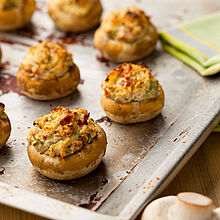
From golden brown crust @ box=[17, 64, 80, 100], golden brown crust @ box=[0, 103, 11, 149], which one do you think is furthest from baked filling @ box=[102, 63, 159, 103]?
golden brown crust @ box=[0, 103, 11, 149]

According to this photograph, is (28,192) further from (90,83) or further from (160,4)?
(160,4)

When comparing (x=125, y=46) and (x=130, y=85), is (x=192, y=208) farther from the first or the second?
(x=125, y=46)

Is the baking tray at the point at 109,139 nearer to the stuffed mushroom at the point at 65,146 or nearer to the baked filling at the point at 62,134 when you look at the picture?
the stuffed mushroom at the point at 65,146

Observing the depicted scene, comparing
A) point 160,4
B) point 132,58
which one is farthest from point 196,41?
point 160,4

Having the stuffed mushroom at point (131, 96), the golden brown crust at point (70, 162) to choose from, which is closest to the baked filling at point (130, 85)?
the stuffed mushroom at point (131, 96)

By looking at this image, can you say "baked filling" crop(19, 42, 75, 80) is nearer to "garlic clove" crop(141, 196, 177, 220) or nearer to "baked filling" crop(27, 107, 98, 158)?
"baked filling" crop(27, 107, 98, 158)

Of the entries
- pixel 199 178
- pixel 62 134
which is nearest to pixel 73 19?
pixel 62 134

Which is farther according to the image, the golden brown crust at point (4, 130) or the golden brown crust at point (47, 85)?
the golden brown crust at point (47, 85)
